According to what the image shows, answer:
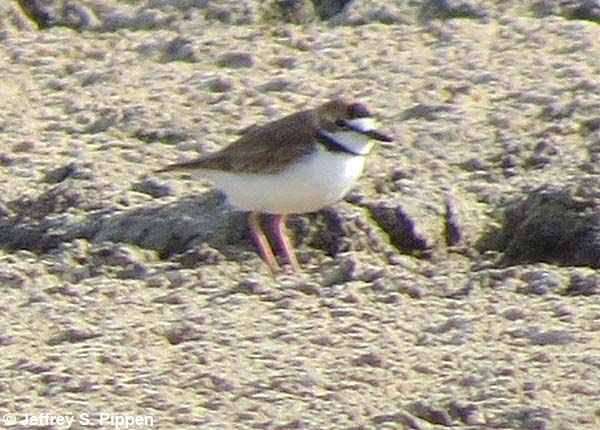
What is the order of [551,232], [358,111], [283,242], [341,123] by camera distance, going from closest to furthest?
[551,232] → [283,242] → [341,123] → [358,111]

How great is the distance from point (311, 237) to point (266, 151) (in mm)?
402

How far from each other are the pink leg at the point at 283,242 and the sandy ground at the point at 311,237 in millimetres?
78

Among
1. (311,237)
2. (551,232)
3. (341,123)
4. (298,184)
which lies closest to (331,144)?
(341,123)

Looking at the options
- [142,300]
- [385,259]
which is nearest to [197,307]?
[142,300]

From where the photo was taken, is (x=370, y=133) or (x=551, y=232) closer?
(x=551, y=232)

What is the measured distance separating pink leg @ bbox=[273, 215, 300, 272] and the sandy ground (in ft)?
0.26

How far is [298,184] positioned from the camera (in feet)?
24.0

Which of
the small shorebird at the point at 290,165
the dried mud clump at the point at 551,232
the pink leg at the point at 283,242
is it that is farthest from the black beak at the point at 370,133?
the dried mud clump at the point at 551,232

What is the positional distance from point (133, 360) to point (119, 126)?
2.23m

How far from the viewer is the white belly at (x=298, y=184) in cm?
729

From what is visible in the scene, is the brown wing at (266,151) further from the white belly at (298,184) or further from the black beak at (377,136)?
the black beak at (377,136)

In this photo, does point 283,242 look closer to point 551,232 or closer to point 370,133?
point 370,133

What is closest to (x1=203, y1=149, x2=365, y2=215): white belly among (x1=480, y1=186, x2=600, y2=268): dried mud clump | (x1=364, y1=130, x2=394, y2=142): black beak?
(x1=364, y1=130, x2=394, y2=142): black beak

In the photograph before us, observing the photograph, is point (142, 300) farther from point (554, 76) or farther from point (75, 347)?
point (554, 76)
